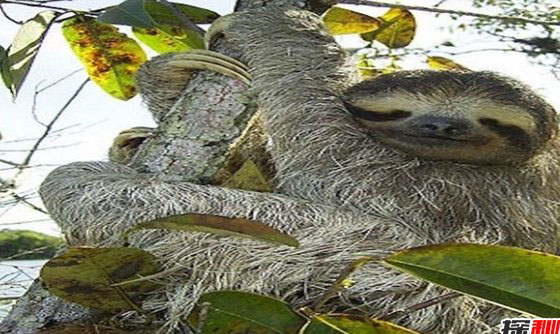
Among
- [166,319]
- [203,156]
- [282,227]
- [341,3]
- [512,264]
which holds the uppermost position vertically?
[341,3]

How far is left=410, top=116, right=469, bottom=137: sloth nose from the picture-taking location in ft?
10.3

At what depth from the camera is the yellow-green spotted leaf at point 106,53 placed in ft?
11.8

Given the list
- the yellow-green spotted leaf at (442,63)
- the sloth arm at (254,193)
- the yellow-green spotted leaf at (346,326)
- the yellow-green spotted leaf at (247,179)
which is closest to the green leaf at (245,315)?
the yellow-green spotted leaf at (346,326)

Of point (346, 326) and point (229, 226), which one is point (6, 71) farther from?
point (346, 326)

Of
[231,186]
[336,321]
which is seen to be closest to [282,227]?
[231,186]

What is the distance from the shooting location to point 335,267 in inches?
113

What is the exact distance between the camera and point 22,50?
Result: 10.4 ft

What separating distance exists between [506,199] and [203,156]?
48.9 inches

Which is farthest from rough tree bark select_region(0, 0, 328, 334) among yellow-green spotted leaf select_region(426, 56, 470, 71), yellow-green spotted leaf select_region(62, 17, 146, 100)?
yellow-green spotted leaf select_region(426, 56, 470, 71)

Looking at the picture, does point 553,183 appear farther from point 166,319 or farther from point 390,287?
point 166,319

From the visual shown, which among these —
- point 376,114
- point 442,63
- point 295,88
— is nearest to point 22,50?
point 295,88

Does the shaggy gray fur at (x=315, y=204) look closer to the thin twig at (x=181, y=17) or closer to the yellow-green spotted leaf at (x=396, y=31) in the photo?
the thin twig at (x=181, y=17)

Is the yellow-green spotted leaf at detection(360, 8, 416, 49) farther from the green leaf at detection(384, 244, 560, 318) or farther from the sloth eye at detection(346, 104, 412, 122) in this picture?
the green leaf at detection(384, 244, 560, 318)

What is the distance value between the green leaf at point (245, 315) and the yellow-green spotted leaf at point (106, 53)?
191cm
